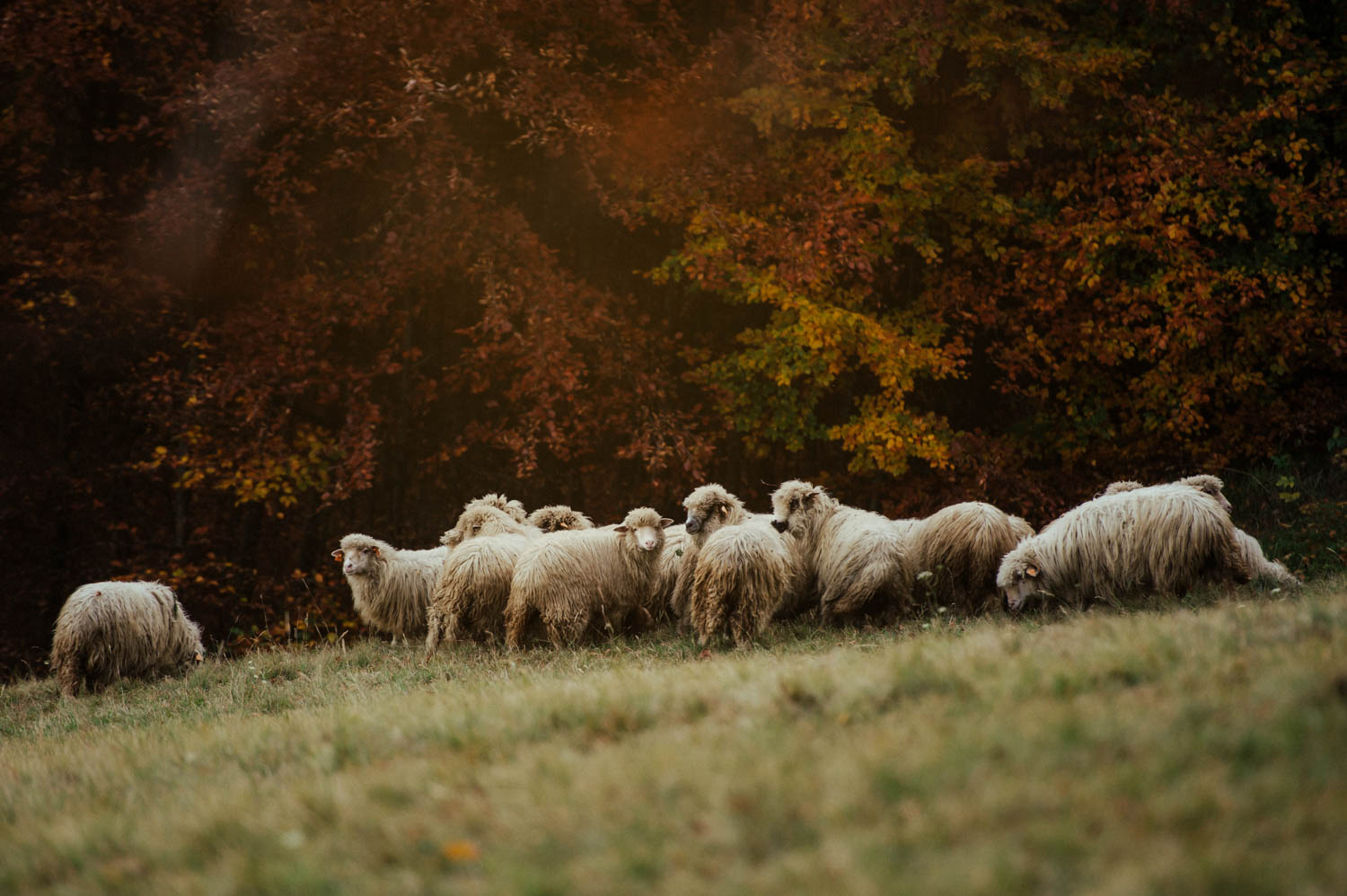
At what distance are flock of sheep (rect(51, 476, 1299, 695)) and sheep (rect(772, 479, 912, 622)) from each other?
0.02 meters

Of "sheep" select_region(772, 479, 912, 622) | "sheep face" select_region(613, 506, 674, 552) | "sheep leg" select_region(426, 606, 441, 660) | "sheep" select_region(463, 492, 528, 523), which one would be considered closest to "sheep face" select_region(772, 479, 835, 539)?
"sheep" select_region(772, 479, 912, 622)

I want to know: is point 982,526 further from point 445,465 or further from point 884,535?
point 445,465

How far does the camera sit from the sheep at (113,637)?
29.8 feet

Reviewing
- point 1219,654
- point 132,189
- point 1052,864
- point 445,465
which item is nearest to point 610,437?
point 445,465

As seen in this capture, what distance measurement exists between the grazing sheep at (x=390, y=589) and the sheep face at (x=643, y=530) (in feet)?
7.69

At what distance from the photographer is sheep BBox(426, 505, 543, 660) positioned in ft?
29.2

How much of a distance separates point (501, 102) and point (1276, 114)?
9.23 m

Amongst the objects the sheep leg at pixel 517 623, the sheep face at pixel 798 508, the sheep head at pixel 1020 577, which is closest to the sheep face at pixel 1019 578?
the sheep head at pixel 1020 577

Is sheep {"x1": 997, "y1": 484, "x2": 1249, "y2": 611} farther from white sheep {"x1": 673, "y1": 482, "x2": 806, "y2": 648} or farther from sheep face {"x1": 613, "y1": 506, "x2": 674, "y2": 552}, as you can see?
sheep face {"x1": 613, "y1": 506, "x2": 674, "y2": 552}

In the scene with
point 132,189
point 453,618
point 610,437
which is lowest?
point 453,618

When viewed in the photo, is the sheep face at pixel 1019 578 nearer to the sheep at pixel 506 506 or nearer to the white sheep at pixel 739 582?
the white sheep at pixel 739 582

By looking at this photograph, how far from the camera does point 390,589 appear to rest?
10227 millimetres

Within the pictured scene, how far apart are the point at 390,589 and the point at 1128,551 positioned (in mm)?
6897

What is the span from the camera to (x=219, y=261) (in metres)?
12.4
